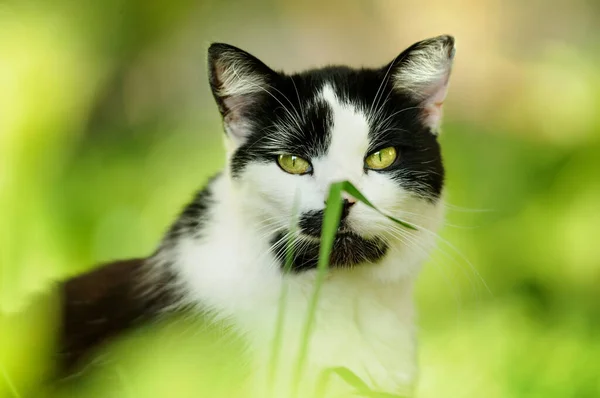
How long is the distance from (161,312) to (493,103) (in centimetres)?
99

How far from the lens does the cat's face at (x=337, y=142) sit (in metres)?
0.99

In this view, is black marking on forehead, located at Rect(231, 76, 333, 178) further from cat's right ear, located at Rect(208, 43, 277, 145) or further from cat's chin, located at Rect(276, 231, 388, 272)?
cat's chin, located at Rect(276, 231, 388, 272)

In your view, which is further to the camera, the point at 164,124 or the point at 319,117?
the point at 164,124

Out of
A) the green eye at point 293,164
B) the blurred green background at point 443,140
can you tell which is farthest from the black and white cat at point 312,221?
the blurred green background at point 443,140

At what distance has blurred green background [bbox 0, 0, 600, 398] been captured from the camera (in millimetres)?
1334

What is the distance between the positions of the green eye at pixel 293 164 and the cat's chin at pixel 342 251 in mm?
101

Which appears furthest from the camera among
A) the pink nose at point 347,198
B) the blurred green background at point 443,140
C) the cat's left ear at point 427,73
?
the blurred green background at point 443,140

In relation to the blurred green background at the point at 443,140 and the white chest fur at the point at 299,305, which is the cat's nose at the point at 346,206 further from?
the blurred green background at the point at 443,140

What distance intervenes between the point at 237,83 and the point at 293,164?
15cm

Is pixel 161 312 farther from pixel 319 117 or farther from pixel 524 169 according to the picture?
pixel 524 169

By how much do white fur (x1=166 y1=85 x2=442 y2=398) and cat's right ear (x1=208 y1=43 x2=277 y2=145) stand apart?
0.08m

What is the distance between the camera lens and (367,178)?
3.29ft

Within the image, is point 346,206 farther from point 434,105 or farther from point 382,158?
point 434,105

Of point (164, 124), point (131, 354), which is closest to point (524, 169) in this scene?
point (164, 124)
